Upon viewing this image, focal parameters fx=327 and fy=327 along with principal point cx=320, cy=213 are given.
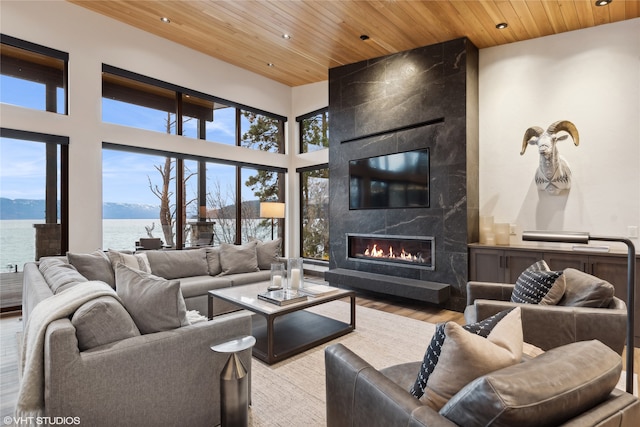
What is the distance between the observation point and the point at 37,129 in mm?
4082

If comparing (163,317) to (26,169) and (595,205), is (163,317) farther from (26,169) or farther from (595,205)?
(595,205)

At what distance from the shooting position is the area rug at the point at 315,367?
2.07 meters

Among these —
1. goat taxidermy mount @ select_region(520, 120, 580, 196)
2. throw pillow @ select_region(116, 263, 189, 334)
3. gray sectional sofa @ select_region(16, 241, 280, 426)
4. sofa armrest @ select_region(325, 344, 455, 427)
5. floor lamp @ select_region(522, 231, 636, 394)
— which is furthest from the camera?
goat taxidermy mount @ select_region(520, 120, 580, 196)

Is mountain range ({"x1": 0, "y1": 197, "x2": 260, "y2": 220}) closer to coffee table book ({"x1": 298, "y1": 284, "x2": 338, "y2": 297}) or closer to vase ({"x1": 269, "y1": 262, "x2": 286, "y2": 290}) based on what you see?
vase ({"x1": 269, "y1": 262, "x2": 286, "y2": 290})

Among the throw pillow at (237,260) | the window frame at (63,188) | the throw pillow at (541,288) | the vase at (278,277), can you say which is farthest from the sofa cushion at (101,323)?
the window frame at (63,188)

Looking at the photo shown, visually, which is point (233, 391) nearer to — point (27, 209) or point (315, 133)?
point (27, 209)

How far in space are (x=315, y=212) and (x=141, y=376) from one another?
5311 mm

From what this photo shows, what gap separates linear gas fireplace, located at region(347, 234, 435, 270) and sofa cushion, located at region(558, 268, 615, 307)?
216cm

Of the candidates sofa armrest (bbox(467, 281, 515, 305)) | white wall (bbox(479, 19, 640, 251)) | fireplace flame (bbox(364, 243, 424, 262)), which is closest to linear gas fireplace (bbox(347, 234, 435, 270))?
fireplace flame (bbox(364, 243, 424, 262))

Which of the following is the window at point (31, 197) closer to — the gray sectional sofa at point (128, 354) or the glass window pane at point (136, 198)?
the glass window pane at point (136, 198)

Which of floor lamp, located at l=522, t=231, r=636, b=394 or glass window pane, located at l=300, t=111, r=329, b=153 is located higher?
glass window pane, located at l=300, t=111, r=329, b=153

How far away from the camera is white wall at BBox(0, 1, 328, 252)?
4027 mm

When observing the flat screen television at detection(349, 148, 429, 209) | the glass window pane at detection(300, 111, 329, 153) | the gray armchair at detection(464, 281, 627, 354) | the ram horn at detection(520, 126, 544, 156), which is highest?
the glass window pane at detection(300, 111, 329, 153)

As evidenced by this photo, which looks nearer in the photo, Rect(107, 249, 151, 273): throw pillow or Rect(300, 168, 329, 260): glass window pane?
Rect(107, 249, 151, 273): throw pillow
